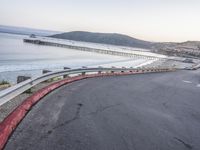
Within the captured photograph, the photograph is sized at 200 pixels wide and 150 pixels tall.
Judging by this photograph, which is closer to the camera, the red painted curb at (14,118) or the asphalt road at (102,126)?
the red painted curb at (14,118)

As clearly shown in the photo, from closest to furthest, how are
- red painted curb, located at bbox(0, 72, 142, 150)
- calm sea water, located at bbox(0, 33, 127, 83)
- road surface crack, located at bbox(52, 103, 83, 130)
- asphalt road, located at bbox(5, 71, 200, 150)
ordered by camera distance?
red painted curb, located at bbox(0, 72, 142, 150), asphalt road, located at bbox(5, 71, 200, 150), road surface crack, located at bbox(52, 103, 83, 130), calm sea water, located at bbox(0, 33, 127, 83)

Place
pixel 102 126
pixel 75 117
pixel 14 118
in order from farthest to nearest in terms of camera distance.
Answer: pixel 75 117, pixel 102 126, pixel 14 118

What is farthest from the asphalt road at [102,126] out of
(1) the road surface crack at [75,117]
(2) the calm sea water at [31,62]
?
(2) the calm sea water at [31,62]

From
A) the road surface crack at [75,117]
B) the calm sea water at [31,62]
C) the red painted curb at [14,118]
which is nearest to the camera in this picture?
the red painted curb at [14,118]

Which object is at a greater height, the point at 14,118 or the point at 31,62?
the point at 14,118

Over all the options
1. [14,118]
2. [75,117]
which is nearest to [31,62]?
[75,117]

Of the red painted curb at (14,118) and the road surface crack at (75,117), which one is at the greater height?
the red painted curb at (14,118)

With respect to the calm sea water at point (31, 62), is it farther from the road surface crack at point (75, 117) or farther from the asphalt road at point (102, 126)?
the asphalt road at point (102, 126)

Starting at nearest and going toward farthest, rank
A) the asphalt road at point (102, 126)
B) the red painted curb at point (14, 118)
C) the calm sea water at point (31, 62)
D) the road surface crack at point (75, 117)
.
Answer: the red painted curb at point (14, 118) < the asphalt road at point (102, 126) < the road surface crack at point (75, 117) < the calm sea water at point (31, 62)

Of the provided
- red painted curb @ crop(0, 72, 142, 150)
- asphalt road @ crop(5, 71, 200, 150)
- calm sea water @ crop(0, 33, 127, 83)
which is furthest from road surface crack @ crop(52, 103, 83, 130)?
calm sea water @ crop(0, 33, 127, 83)

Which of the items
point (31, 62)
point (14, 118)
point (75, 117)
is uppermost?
point (14, 118)

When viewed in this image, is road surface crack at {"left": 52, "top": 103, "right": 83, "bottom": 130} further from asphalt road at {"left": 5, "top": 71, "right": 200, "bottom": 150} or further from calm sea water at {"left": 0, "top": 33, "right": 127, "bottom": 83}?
calm sea water at {"left": 0, "top": 33, "right": 127, "bottom": 83}

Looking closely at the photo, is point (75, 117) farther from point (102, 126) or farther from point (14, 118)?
point (14, 118)
